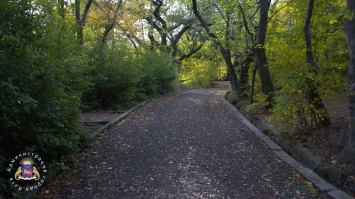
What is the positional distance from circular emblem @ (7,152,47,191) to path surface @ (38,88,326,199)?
18 cm

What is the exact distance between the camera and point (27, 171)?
133 inches

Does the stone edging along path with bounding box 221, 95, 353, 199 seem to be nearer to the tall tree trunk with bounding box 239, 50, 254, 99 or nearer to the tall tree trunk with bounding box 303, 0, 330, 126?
the tall tree trunk with bounding box 303, 0, 330, 126

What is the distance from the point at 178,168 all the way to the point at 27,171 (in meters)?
2.07

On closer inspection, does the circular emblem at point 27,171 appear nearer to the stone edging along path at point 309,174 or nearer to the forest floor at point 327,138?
the forest floor at point 327,138

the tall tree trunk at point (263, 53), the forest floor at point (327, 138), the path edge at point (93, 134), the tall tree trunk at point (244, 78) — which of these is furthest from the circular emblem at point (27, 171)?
the tall tree trunk at point (244, 78)

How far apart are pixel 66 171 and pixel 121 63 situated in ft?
19.8

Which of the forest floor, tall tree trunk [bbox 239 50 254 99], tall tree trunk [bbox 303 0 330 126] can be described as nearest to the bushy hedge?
the forest floor

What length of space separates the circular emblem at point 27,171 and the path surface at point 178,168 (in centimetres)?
18

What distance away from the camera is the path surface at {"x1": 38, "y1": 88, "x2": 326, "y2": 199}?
3568mm

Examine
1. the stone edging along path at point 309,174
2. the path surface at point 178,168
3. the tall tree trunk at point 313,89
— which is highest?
the tall tree trunk at point 313,89

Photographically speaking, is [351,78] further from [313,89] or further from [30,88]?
[30,88]

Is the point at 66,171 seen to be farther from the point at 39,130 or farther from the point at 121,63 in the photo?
the point at 121,63

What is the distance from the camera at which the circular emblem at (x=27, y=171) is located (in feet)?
10.6

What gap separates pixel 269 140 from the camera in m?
6.06
